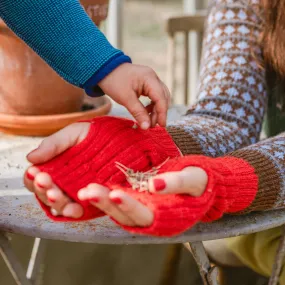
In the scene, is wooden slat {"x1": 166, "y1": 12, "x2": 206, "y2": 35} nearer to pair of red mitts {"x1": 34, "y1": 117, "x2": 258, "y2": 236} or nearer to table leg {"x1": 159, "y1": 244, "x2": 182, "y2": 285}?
table leg {"x1": 159, "y1": 244, "x2": 182, "y2": 285}

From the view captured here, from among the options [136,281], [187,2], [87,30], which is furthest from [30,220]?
[187,2]

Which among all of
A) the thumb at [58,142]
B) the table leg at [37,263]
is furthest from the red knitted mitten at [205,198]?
the table leg at [37,263]

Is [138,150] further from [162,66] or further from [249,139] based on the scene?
[162,66]

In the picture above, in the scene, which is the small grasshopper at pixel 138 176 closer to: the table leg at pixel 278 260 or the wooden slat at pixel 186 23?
the table leg at pixel 278 260

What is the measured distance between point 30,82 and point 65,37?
1.27 ft

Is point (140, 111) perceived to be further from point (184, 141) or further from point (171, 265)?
point (171, 265)

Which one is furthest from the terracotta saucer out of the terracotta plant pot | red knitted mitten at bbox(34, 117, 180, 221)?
red knitted mitten at bbox(34, 117, 180, 221)

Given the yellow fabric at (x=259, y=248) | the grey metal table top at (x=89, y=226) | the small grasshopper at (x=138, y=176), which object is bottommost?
the yellow fabric at (x=259, y=248)

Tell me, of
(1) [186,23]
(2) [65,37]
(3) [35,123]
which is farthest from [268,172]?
(1) [186,23]

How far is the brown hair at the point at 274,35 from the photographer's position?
1.13 m

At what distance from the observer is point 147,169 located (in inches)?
29.0

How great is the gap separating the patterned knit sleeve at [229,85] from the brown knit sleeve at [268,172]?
102 mm

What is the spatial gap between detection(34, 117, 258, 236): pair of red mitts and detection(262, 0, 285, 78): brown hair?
0.43 metres

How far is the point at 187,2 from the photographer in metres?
2.36
